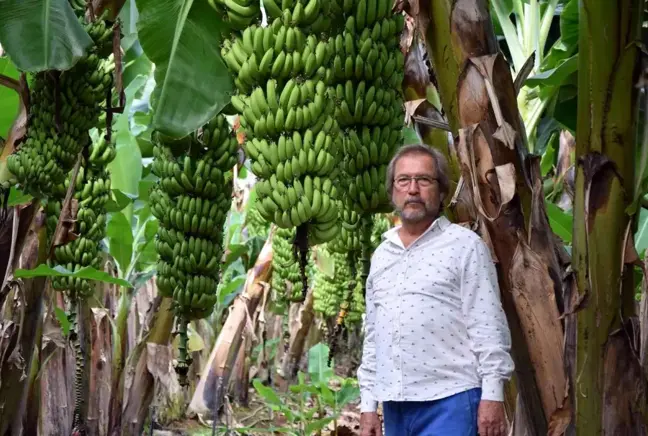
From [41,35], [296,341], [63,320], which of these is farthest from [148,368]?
[296,341]

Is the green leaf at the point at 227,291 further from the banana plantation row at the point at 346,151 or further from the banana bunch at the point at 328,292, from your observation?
the banana plantation row at the point at 346,151

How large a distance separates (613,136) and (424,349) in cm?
53

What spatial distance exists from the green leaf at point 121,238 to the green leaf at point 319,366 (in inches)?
53.0

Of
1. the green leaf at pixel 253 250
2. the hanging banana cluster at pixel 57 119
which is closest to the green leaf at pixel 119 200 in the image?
the hanging banana cluster at pixel 57 119

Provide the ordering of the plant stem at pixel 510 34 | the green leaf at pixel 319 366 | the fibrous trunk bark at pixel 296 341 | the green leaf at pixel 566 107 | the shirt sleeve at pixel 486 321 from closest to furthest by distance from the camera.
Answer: the shirt sleeve at pixel 486 321, the green leaf at pixel 566 107, the plant stem at pixel 510 34, the green leaf at pixel 319 366, the fibrous trunk bark at pixel 296 341

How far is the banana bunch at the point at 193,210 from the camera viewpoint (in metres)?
1.75

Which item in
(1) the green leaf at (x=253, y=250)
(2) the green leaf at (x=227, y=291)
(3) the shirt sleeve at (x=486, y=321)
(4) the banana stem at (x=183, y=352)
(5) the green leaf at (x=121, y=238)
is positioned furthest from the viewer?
(1) the green leaf at (x=253, y=250)

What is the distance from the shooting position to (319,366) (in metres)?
4.34

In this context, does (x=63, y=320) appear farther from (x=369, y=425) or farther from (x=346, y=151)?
(x=346, y=151)

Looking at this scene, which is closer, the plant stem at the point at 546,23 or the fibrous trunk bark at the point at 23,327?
the fibrous trunk bark at the point at 23,327

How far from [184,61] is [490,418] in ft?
3.26

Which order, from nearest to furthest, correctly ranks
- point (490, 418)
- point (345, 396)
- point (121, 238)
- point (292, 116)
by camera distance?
point (292, 116)
point (490, 418)
point (121, 238)
point (345, 396)

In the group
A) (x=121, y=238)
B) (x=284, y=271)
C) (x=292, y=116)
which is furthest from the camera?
(x=284, y=271)

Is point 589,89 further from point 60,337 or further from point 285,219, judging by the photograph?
point 60,337
